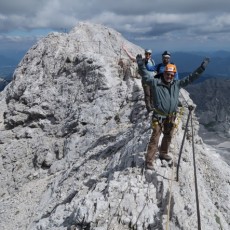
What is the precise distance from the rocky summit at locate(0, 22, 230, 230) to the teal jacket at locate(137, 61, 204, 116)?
2.09 m

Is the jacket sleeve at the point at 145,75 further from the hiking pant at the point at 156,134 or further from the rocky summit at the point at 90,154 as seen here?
the rocky summit at the point at 90,154

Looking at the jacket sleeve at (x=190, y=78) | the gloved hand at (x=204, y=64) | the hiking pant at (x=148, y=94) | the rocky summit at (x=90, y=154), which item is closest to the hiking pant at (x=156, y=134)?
the rocky summit at (x=90, y=154)

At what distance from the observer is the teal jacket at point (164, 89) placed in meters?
13.4

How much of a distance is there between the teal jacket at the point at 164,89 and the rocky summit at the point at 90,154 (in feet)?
6.86

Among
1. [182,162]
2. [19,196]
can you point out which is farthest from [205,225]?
[19,196]

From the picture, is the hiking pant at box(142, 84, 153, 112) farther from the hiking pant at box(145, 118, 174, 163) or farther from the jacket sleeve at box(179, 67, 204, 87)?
the jacket sleeve at box(179, 67, 204, 87)

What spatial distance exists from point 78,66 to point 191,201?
72.4 feet

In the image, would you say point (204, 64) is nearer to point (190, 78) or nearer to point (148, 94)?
point (190, 78)

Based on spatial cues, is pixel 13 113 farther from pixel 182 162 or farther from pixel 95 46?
pixel 182 162

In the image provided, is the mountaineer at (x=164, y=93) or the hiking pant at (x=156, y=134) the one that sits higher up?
the mountaineer at (x=164, y=93)

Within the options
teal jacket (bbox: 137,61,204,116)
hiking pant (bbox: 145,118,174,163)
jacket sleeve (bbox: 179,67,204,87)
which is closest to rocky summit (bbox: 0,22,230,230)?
hiking pant (bbox: 145,118,174,163)

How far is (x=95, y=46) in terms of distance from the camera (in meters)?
40.1

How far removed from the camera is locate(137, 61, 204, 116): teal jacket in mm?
13430

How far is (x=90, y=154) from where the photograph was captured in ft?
74.5
